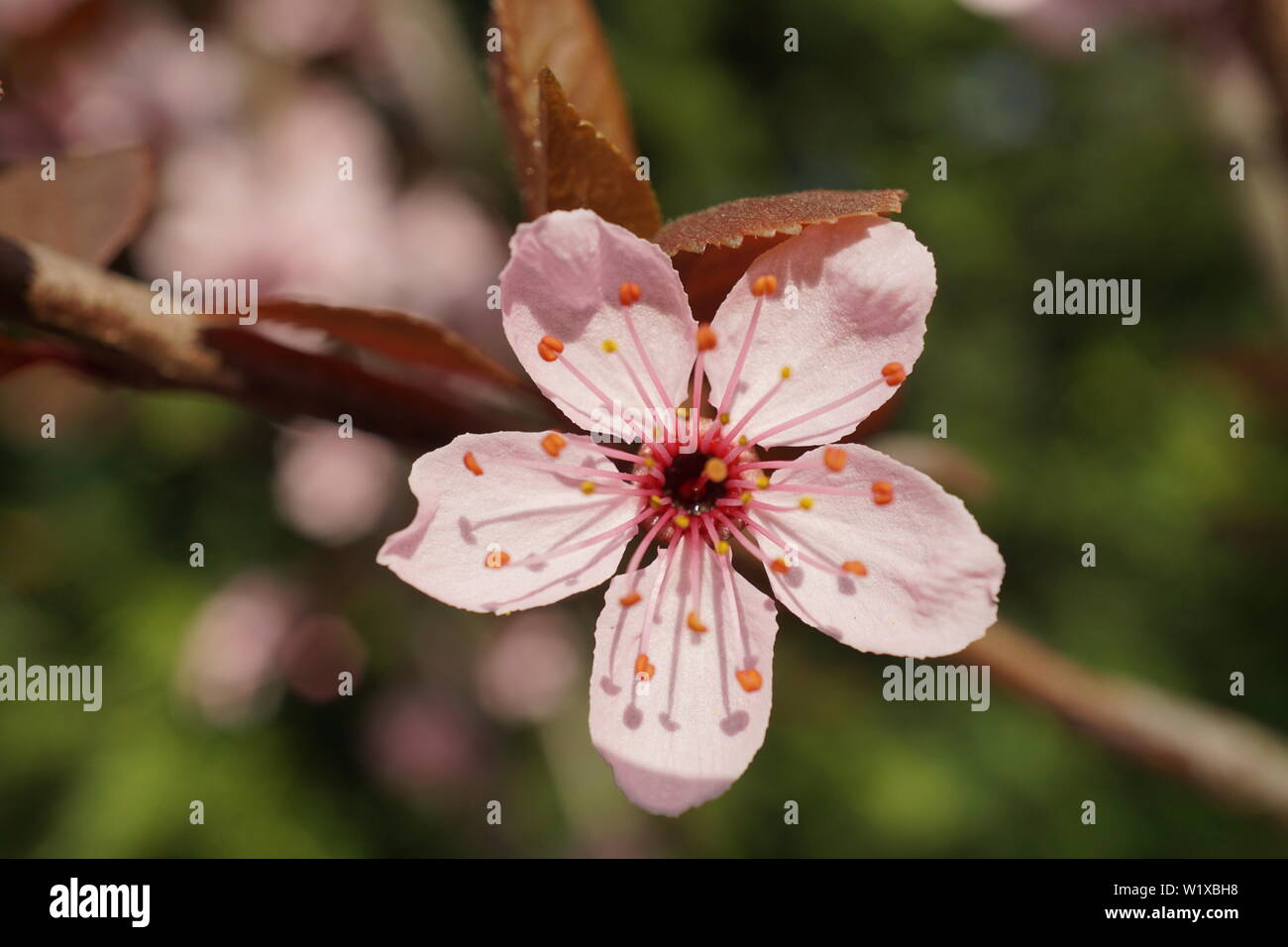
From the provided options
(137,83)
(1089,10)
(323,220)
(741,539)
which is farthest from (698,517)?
(137,83)

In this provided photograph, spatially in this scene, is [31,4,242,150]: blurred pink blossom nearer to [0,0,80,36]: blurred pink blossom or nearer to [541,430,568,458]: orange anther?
[0,0,80,36]: blurred pink blossom

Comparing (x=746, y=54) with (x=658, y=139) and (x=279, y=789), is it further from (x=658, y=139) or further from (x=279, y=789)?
(x=279, y=789)

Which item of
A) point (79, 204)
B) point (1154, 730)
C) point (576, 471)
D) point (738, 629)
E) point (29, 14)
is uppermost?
point (29, 14)

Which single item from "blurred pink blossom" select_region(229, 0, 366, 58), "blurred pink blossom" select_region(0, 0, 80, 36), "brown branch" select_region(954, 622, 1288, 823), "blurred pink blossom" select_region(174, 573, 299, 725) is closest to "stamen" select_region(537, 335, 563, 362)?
"brown branch" select_region(954, 622, 1288, 823)

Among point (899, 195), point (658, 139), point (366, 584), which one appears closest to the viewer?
point (899, 195)

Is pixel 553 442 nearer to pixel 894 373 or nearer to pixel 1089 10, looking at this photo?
pixel 894 373
